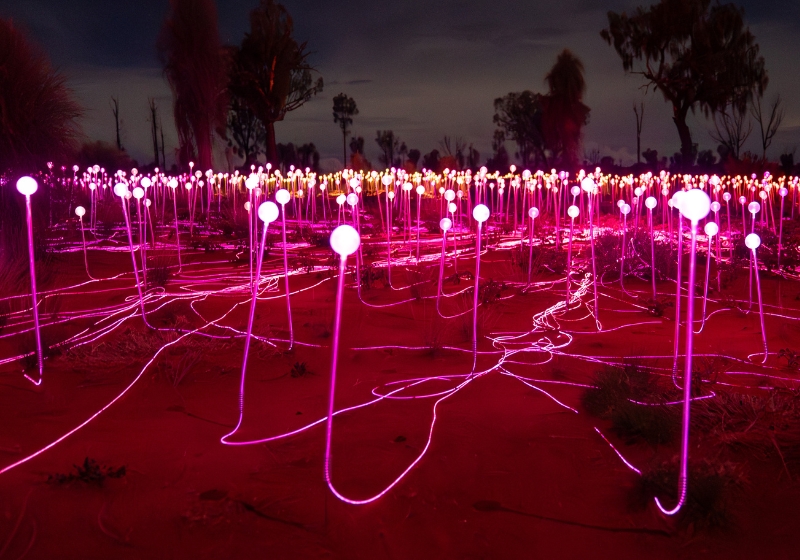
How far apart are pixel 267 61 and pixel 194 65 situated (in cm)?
447

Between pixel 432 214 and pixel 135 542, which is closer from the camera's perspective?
pixel 135 542

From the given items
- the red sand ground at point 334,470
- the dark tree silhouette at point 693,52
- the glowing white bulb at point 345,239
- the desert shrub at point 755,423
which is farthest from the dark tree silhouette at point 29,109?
the dark tree silhouette at point 693,52

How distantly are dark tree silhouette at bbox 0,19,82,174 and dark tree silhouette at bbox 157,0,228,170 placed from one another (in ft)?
25.4

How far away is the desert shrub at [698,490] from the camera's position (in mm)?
2447

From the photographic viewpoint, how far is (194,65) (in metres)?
15.4

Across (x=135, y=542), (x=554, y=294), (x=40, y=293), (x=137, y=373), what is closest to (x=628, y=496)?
(x=135, y=542)

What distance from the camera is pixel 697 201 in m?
2.29

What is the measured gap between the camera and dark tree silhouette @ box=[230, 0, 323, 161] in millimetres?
19438

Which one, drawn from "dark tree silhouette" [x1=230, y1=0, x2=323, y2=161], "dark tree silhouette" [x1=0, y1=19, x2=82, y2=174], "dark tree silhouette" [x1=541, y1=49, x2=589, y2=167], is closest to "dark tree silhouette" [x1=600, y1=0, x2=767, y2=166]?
"dark tree silhouette" [x1=541, y1=49, x2=589, y2=167]

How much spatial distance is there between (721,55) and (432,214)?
42.8 feet

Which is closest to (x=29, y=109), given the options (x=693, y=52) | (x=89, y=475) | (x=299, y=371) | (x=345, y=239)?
(x=299, y=371)

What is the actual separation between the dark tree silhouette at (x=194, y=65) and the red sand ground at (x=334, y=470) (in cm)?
1169

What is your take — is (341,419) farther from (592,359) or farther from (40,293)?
(40,293)

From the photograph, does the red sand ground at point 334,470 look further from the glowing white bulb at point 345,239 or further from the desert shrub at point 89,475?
the glowing white bulb at point 345,239
